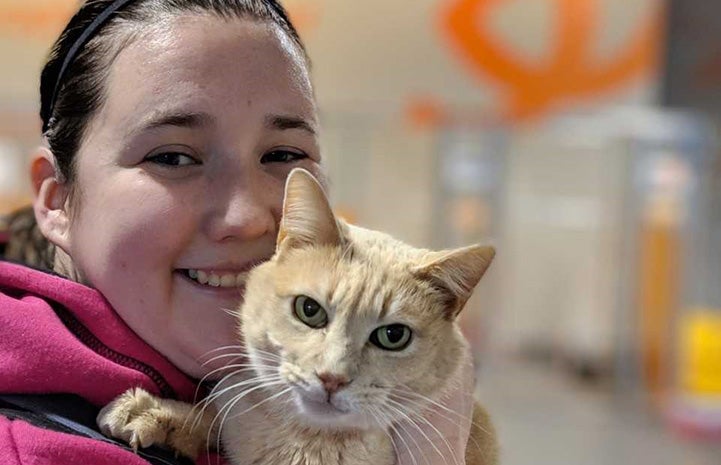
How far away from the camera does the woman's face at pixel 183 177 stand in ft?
3.22

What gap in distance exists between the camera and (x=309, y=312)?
101 centimetres

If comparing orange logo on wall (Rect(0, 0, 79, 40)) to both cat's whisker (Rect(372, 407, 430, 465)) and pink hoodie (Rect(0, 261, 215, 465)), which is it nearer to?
pink hoodie (Rect(0, 261, 215, 465))

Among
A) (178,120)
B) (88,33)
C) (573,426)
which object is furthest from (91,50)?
(573,426)

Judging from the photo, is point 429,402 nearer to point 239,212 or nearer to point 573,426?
point 239,212

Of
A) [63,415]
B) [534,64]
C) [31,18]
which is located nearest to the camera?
[63,415]

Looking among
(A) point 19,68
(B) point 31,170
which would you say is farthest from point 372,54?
(B) point 31,170

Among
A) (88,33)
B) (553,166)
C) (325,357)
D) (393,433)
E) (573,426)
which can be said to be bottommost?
(573,426)

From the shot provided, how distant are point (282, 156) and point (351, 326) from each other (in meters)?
0.24

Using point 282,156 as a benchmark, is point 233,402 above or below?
below

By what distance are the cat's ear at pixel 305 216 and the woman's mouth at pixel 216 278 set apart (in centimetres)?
6

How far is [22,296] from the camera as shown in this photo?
3.40 ft

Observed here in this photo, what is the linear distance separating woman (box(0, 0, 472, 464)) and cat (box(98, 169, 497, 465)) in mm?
32

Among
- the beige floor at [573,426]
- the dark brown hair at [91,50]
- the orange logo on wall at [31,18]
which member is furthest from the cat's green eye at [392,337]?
the orange logo on wall at [31,18]

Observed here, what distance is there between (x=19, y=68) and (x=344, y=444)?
4.26 meters
